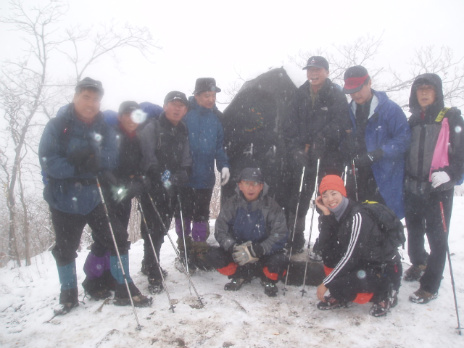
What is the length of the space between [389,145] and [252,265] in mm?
2247

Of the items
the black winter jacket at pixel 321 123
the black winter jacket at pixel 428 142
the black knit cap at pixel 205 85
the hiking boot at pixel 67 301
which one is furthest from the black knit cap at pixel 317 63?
Result: the hiking boot at pixel 67 301

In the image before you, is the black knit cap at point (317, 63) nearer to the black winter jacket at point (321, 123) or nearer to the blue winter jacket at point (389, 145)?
the black winter jacket at point (321, 123)

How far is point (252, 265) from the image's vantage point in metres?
4.05

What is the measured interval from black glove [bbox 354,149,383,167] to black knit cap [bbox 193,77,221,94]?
222 centimetres

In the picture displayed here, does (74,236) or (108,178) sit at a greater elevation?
(108,178)

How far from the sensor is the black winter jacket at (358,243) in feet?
10.6

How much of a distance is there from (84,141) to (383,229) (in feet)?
11.0

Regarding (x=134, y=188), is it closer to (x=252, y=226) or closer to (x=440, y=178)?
(x=252, y=226)

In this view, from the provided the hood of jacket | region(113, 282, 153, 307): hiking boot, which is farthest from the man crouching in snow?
the hood of jacket

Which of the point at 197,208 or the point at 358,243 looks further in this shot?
the point at 197,208

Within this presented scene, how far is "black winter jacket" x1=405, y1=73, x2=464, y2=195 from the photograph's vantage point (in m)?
3.27

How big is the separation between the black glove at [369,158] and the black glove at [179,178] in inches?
86.8

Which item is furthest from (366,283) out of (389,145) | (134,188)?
(134,188)

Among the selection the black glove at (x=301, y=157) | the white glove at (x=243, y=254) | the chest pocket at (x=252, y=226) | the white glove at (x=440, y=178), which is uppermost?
the black glove at (x=301, y=157)
